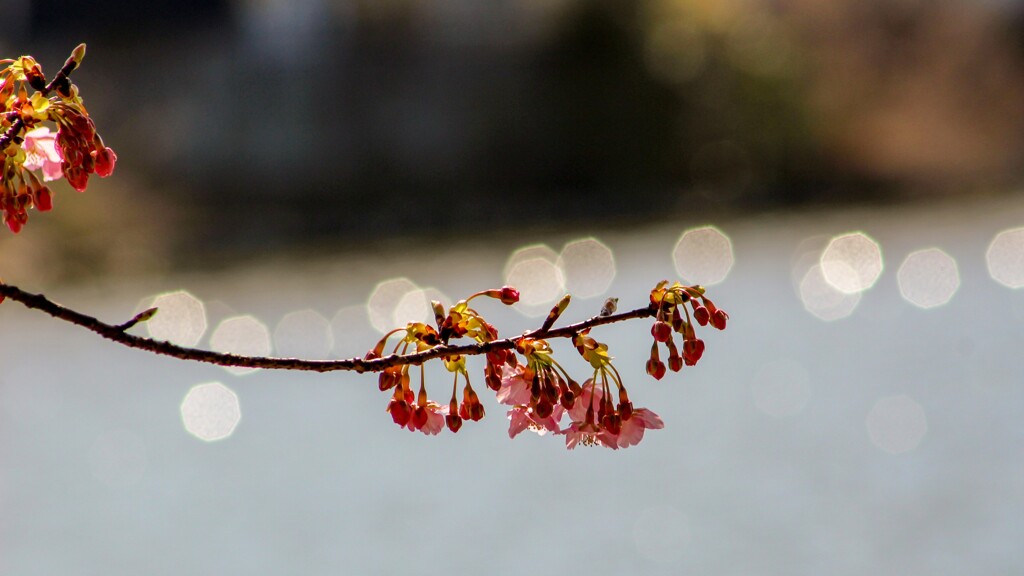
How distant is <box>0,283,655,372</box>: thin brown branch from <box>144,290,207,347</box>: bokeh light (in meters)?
10.8

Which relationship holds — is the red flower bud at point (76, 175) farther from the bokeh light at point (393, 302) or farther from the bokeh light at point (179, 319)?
the bokeh light at point (179, 319)

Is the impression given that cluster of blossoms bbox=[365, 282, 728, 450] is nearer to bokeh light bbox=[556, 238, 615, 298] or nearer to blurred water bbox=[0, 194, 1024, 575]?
blurred water bbox=[0, 194, 1024, 575]

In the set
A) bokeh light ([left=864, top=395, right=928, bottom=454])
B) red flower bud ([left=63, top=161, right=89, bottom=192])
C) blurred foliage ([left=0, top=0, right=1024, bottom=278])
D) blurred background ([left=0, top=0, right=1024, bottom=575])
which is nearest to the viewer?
red flower bud ([left=63, top=161, right=89, bottom=192])

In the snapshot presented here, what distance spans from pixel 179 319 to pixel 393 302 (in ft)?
7.85

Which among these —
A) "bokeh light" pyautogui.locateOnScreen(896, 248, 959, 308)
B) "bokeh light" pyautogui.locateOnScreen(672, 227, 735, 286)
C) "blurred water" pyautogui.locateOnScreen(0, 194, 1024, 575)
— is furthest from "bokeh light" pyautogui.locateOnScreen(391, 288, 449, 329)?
"bokeh light" pyautogui.locateOnScreen(896, 248, 959, 308)

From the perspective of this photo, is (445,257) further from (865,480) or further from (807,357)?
(865,480)

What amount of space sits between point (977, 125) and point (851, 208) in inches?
130

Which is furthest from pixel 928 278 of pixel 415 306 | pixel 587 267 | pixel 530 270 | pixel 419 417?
pixel 419 417

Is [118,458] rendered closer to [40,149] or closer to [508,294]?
[40,149]

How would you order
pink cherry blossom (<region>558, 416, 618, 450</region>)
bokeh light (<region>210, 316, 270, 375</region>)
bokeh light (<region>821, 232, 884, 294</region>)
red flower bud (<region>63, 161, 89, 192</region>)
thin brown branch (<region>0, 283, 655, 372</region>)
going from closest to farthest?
thin brown branch (<region>0, 283, 655, 372</region>)
red flower bud (<region>63, 161, 89, 192</region>)
pink cherry blossom (<region>558, 416, 618, 450</region>)
bokeh light (<region>210, 316, 270, 375</region>)
bokeh light (<region>821, 232, 884, 294</region>)

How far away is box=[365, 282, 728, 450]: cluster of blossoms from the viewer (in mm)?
1110

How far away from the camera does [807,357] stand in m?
11.0

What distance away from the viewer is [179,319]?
1269 centimetres

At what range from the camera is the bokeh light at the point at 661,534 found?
751 centimetres
